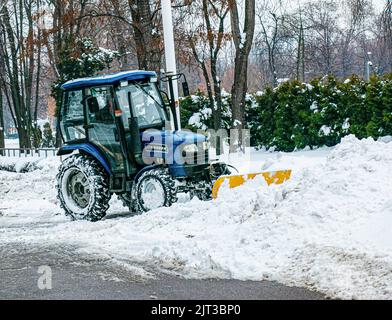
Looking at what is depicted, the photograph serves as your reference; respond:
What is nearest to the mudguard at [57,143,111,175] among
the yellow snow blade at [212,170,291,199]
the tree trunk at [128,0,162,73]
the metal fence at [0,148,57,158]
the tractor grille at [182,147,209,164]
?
the tractor grille at [182,147,209,164]

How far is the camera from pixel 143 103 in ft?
36.9

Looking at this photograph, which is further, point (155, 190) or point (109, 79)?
point (109, 79)

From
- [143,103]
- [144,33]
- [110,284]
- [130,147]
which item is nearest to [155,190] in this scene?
[130,147]

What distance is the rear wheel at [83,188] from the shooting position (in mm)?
10992

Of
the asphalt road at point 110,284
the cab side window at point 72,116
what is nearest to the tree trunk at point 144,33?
the cab side window at point 72,116

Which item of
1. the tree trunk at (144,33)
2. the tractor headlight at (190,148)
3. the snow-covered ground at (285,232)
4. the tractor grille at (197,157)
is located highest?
the tree trunk at (144,33)

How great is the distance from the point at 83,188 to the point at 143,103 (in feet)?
6.62

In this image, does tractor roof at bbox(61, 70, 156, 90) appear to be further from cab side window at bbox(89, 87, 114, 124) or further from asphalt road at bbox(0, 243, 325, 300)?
asphalt road at bbox(0, 243, 325, 300)

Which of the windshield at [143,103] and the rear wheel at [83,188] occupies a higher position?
the windshield at [143,103]

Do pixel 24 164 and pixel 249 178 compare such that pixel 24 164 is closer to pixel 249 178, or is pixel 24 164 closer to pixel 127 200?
pixel 127 200

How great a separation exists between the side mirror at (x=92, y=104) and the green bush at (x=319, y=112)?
10449 millimetres

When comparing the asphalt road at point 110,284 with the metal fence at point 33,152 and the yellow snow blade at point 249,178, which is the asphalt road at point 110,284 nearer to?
the yellow snow blade at point 249,178

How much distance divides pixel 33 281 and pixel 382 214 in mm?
3939
